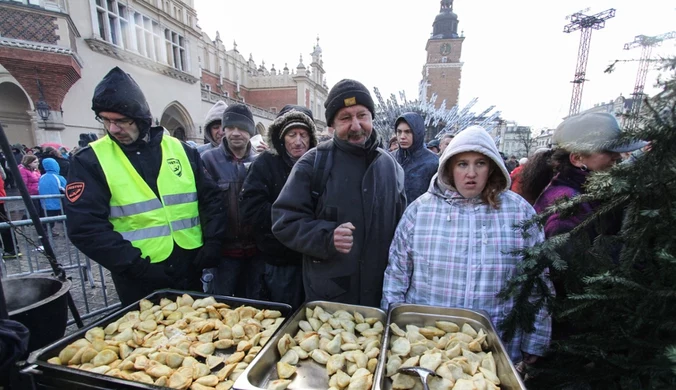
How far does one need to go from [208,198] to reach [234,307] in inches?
38.1

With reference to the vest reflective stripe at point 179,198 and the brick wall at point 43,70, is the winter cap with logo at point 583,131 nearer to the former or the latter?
the vest reflective stripe at point 179,198

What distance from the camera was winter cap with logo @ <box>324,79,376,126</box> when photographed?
74.9 inches

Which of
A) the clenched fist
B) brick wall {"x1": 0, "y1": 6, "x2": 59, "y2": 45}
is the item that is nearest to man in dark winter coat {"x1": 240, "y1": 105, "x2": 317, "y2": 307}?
the clenched fist

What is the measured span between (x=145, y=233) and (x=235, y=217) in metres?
0.95

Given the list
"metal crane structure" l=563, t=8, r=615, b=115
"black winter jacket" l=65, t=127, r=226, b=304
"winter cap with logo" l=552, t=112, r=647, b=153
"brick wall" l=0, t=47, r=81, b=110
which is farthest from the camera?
"metal crane structure" l=563, t=8, r=615, b=115

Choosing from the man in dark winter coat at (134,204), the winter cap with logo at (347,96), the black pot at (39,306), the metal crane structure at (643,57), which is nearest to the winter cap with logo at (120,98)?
the man in dark winter coat at (134,204)

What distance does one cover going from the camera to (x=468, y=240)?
164cm

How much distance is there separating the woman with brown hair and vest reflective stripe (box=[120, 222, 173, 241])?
1.44 m

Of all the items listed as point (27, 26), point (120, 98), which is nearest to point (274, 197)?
point (120, 98)

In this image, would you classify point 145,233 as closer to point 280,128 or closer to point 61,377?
point 61,377

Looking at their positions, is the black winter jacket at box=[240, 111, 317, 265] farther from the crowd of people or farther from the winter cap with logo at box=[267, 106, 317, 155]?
the crowd of people

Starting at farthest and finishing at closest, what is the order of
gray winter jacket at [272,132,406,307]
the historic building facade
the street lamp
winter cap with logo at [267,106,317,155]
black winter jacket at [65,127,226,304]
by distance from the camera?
the street lamp, the historic building facade, winter cap with logo at [267,106,317,155], gray winter jacket at [272,132,406,307], black winter jacket at [65,127,226,304]

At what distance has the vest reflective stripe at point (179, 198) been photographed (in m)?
2.03

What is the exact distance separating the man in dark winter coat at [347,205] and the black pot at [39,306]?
1345 millimetres
